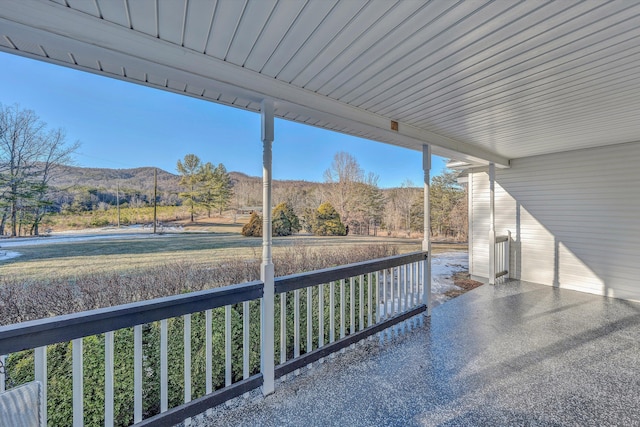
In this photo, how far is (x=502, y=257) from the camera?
5949mm

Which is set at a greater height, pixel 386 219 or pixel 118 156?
pixel 118 156

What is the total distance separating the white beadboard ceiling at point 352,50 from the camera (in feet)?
4.75

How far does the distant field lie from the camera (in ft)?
7.75

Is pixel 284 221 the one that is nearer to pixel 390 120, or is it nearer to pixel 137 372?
pixel 390 120

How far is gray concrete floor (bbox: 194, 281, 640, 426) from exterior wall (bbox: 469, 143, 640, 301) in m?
1.33

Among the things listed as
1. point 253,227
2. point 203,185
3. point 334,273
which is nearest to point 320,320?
point 334,273

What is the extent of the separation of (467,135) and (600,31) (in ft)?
7.67

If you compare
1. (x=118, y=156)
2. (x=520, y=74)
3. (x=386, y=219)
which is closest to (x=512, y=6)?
(x=520, y=74)

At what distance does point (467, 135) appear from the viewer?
398cm

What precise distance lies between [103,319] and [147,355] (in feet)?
2.64

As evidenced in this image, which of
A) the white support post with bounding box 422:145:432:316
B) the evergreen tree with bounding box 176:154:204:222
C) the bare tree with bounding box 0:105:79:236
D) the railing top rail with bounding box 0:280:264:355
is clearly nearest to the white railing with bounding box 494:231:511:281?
the white support post with bounding box 422:145:432:316

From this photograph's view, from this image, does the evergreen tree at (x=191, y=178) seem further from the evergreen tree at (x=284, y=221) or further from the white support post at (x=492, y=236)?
the white support post at (x=492, y=236)

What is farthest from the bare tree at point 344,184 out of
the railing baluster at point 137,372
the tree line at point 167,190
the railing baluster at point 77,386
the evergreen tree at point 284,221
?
the railing baluster at point 77,386

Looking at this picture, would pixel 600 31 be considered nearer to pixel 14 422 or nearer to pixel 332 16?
pixel 332 16
